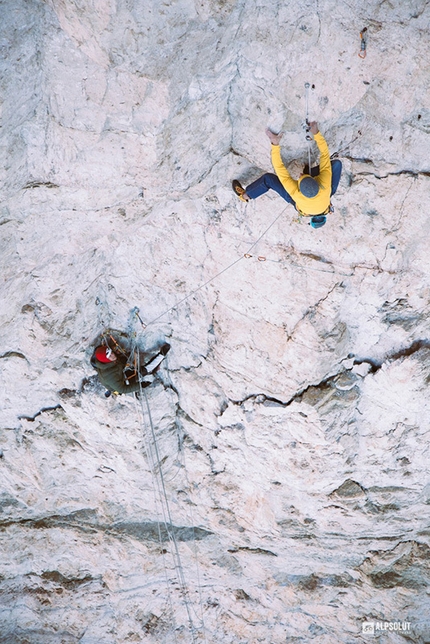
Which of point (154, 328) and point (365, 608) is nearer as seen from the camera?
point (154, 328)

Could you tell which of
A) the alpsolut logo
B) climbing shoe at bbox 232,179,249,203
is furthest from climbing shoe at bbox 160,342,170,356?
the alpsolut logo

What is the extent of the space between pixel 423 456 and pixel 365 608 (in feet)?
10.0

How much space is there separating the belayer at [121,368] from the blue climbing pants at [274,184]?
2249mm

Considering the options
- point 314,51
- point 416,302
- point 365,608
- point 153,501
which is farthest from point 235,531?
point 314,51

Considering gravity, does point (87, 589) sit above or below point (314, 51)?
below

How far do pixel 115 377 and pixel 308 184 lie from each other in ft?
9.48

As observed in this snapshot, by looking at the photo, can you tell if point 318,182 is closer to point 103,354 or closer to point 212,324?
point 212,324

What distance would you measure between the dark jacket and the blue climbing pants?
2.39 meters

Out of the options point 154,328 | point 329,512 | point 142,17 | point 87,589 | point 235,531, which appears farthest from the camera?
point 87,589

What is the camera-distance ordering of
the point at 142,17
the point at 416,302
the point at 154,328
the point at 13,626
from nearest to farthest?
1. the point at 142,17
2. the point at 416,302
3. the point at 154,328
4. the point at 13,626

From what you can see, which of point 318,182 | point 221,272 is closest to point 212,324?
point 221,272

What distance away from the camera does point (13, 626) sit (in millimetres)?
9031

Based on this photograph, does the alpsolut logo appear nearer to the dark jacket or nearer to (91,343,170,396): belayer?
(91,343,170,396): belayer

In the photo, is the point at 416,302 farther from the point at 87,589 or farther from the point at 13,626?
the point at 13,626
